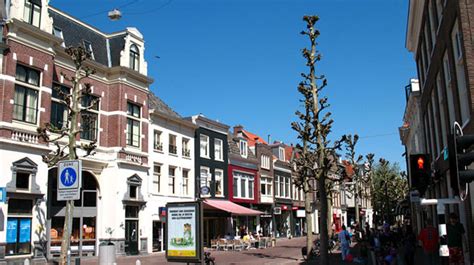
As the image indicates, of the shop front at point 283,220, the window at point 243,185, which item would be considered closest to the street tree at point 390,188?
the shop front at point 283,220

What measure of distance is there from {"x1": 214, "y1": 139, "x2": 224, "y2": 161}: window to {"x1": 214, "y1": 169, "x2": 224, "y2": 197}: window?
1111 millimetres

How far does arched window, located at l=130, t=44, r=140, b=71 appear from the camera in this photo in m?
30.7

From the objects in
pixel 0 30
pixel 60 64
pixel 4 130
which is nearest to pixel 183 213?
pixel 4 130

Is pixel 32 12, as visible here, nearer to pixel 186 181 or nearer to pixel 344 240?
pixel 186 181

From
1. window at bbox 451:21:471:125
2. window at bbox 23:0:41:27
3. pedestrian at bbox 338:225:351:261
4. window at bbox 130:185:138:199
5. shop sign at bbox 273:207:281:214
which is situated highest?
window at bbox 23:0:41:27

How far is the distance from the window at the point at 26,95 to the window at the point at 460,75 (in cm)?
1846

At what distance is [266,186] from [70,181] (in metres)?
40.1

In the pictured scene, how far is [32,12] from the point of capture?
23.6 metres

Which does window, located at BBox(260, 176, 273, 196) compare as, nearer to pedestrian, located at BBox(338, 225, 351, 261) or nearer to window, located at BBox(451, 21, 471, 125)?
pedestrian, located at BBox(338, 225, 351, 261)

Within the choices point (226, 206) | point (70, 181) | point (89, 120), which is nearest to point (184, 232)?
point (70, 181)

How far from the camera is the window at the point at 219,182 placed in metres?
40.3

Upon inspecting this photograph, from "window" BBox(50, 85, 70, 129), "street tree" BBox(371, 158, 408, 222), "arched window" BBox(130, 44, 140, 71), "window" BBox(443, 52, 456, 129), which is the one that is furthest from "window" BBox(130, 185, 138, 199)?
"street tree" BBox(371, 158, 408, 222)

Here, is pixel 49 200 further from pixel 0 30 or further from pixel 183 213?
pixel 183 213

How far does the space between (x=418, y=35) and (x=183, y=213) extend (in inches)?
789
